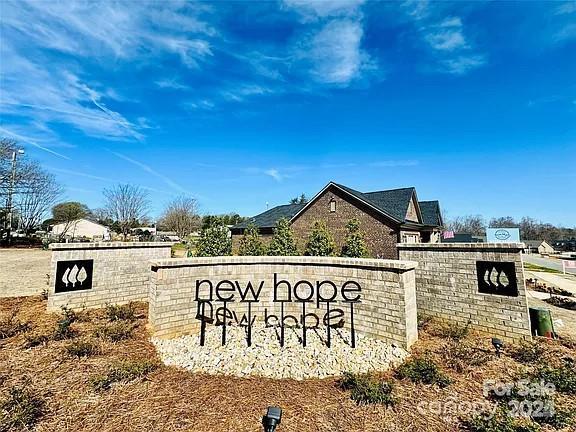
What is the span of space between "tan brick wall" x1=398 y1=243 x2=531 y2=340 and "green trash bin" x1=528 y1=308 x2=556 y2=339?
0.75 m

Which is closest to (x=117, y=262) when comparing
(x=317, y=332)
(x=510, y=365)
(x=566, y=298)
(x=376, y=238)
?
(x=317, y=332)

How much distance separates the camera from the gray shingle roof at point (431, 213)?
21.1 meters

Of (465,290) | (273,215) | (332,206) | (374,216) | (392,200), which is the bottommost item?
(465,290)

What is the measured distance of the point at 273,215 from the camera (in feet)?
80.3

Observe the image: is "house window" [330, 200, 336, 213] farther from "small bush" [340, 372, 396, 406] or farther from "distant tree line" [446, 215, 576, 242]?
"distant tree line" [446, 215, 576, 242]

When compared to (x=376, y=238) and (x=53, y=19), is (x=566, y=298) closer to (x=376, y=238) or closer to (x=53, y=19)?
(x=376, y=238)

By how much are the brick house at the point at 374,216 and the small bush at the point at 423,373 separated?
37.5 feet

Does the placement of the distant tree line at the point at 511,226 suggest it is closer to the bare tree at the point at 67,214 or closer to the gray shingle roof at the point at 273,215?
the gray shingle roof at the point at 273,215

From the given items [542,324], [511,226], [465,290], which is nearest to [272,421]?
[465,290]

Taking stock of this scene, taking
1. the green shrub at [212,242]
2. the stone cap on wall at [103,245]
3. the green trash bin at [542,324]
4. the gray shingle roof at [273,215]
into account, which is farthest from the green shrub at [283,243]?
the green trash bin at [542,324]

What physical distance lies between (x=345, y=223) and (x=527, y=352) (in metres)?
13.0

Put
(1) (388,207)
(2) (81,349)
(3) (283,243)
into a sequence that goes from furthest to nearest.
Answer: (1) (388,207)
(3) (283,243)
(2) (81,349)

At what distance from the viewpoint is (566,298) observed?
38.7ft

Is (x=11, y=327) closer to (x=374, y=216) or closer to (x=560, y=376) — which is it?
(x=560, y=376)
